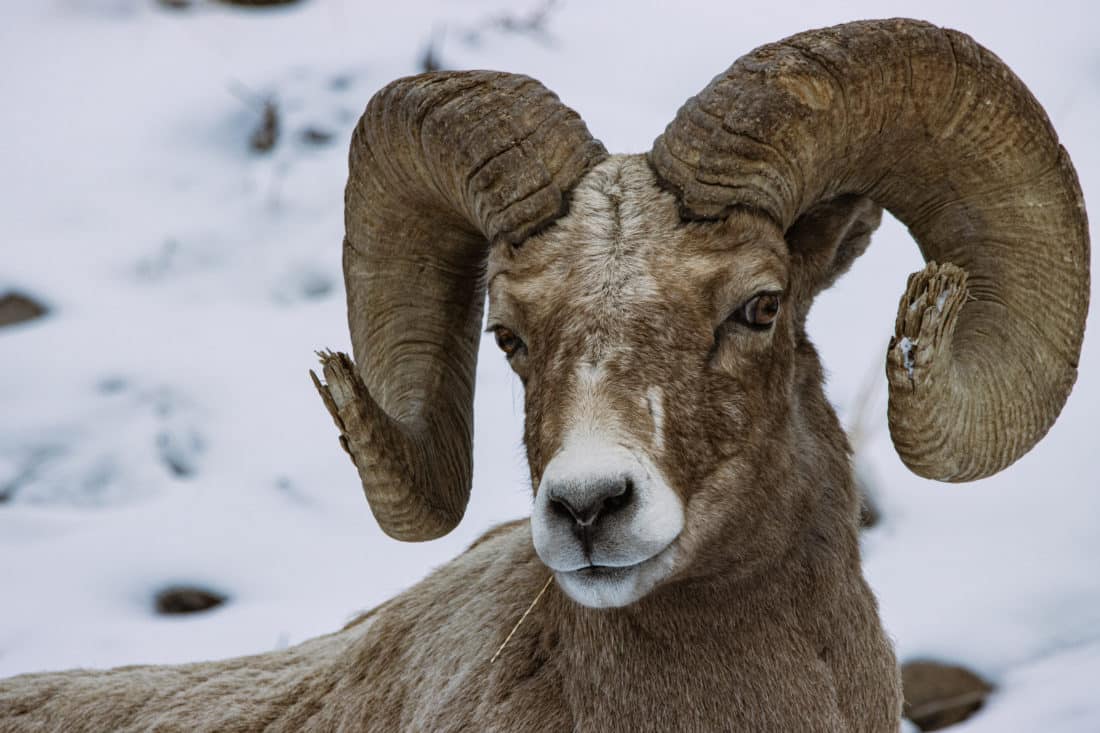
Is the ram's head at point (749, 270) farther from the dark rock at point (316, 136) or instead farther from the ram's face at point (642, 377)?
the dark rock at point (316, 136)

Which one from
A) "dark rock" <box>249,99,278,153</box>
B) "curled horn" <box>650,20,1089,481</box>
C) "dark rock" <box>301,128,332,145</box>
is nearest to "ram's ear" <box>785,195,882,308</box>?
"curled horn" <box>650,20,1089,481</box>

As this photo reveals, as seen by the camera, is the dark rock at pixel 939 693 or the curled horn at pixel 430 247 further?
the dark rock at pixel 939 693

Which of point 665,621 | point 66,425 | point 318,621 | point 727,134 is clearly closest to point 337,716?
point 665,621

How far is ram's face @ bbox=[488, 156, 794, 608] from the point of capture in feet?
12.6

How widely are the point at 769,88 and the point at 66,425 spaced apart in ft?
24.0

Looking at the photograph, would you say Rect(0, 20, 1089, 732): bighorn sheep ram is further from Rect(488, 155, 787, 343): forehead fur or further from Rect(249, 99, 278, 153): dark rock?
Rect(249, 99, 278, 153): dark rock

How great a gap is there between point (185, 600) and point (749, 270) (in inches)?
210

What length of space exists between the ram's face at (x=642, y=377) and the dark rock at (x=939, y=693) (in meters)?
3.59

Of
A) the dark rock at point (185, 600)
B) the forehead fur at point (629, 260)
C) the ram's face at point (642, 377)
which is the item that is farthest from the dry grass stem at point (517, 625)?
the dark rock at point (185, 600)

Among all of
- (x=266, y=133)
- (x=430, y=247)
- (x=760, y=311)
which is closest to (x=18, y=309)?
(x=266, y=133)

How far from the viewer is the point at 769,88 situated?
4.31 m

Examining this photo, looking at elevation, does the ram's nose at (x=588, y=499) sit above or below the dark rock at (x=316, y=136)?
below

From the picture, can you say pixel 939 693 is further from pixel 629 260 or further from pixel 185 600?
pixel 629 260

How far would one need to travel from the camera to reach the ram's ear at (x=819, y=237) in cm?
481
